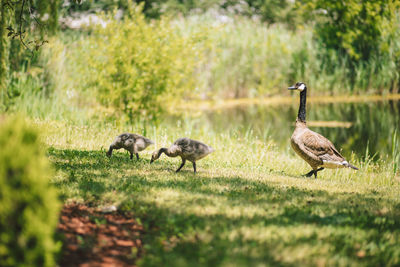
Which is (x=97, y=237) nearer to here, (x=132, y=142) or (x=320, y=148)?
(x=132, y=142)

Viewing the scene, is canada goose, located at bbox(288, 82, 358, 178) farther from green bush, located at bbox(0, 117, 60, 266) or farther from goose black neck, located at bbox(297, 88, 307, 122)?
green bush, located at bbox(0, 117, 60, 266)

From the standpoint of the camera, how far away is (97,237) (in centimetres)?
511

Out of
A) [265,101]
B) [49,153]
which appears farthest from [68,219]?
[265,101]

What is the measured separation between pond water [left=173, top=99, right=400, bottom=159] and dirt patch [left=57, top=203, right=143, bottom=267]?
9.65 metres

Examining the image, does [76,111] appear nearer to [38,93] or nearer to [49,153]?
[38,93]

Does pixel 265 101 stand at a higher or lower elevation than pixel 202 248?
higher

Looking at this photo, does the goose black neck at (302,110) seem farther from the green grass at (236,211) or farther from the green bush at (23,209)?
the green bush at (23,209)

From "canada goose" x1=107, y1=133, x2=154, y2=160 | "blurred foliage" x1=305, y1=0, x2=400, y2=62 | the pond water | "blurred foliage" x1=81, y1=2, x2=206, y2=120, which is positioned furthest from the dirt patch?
"blurred foliage" x1=305, y1=0, x2=400, y2=62

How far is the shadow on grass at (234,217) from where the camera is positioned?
4668 millimetres

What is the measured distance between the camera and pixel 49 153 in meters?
9.89

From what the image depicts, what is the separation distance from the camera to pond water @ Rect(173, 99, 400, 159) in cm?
1609

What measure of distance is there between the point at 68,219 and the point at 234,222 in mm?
2171

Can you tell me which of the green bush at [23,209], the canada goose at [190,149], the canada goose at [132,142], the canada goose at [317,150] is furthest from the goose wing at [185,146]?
the green bush at [23,209]

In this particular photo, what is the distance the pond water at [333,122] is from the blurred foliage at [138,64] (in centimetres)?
257
